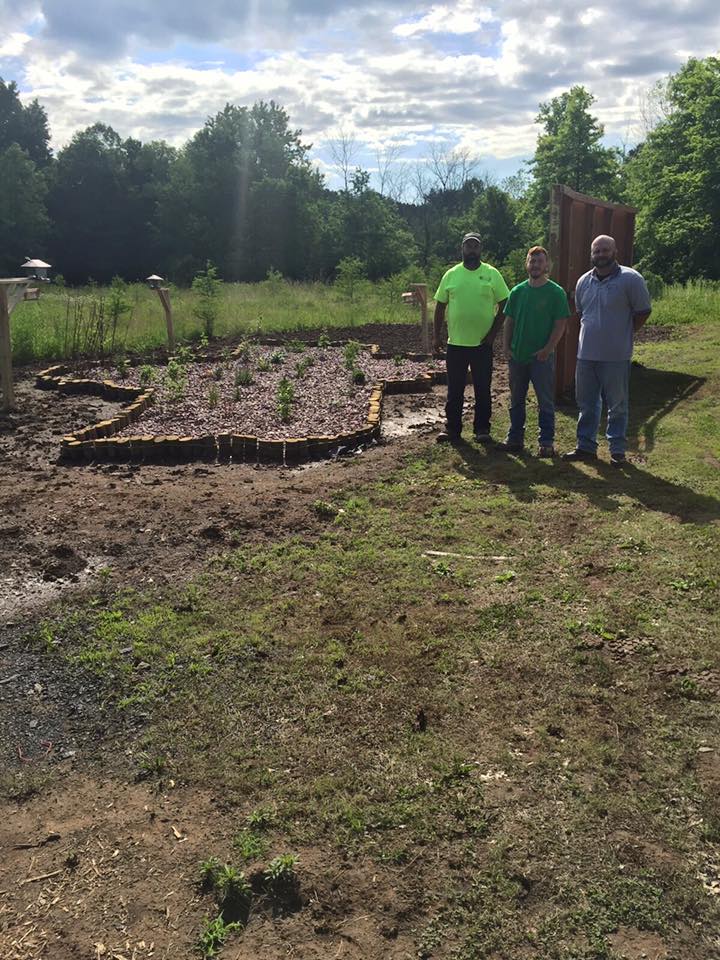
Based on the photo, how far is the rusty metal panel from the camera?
8.39 meters

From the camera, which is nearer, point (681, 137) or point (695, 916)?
point (695, 916)

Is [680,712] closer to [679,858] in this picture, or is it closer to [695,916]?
[679,858]

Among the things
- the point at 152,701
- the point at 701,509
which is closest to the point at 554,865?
the point at 152,701

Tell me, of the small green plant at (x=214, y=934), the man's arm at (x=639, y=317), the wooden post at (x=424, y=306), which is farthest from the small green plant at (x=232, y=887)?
the wooden post at (x=424, y=306)

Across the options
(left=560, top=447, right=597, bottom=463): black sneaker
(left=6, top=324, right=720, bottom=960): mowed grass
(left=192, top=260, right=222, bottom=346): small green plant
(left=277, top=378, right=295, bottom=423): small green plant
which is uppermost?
(left=192, top=260, right=222, bottom=346): small green plant

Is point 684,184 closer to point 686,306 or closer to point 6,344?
point 686,306

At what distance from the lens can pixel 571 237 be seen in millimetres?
8672

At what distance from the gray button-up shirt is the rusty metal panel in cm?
200

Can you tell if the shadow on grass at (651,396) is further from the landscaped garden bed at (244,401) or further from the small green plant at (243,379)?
the small green plant at (243,379)

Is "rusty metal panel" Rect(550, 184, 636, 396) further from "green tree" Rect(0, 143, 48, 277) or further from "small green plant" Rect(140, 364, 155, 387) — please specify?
"green tree" Rect(0, 143, 48, 277)

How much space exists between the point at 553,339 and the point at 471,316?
80cm

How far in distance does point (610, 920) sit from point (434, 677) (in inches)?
57.7

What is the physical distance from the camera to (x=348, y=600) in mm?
4508

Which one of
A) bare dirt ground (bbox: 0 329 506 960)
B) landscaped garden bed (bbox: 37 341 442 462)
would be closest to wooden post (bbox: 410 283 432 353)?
landscaped garden bed (bbox: 37 341 442 462)
